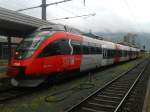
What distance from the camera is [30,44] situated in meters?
12.6

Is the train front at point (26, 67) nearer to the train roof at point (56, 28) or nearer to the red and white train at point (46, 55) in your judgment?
the red and white train at point (46, 55)

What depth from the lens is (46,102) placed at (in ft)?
33.4

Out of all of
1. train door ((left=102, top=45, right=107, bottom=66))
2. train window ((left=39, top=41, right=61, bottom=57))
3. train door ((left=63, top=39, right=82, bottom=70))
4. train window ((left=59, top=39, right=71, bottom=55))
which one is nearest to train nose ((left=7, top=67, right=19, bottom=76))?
train window ((left=39, top=41, right=61, bottom=57))

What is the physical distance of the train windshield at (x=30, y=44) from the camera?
12172 mm

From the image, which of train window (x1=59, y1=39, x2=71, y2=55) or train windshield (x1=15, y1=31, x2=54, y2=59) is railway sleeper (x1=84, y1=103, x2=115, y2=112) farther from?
train window (x1=59, y1=39, x2=71, y2=55)

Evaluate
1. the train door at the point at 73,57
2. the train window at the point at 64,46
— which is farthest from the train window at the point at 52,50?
the train door at the point at 73,57

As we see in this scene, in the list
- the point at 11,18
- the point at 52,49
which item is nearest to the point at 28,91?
the point at 52,49

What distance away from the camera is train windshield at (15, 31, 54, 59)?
12172 mm

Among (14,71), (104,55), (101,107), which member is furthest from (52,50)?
(104,55)

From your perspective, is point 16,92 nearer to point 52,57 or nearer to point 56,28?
point 52,57

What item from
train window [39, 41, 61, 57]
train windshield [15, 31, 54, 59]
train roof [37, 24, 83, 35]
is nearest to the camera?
train windshield [15, 31, 54, 59]

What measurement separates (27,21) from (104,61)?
1112 cm

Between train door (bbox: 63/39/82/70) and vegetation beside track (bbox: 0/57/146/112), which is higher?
train door (bbox: 63/39/82/70)

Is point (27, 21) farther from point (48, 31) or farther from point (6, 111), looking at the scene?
point (6, 111)
